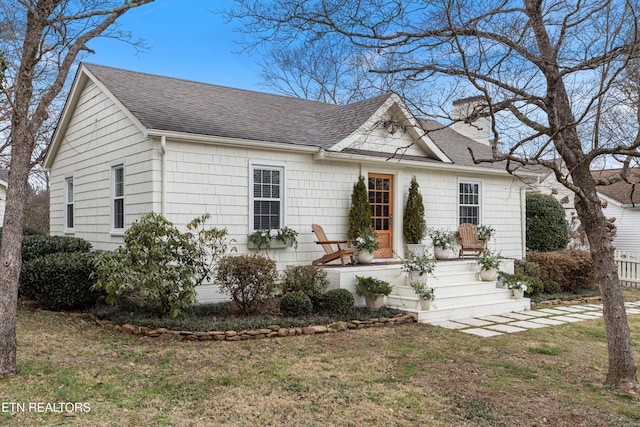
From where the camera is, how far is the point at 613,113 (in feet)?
25.7

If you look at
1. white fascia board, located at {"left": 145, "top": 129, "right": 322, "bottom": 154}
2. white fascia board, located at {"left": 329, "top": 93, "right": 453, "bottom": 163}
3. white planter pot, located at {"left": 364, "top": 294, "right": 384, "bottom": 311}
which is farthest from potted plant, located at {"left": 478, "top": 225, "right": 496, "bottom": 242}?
white fascia board, located at {"left": 145, "top": 129, "right": 322, "bottom": 154}

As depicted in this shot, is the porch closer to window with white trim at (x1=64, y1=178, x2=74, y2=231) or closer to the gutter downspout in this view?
the gutter downspout

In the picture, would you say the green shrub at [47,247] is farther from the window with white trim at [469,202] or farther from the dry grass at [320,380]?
the window with white trim at [469,202]

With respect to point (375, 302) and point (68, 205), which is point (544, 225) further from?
point (68, 205)

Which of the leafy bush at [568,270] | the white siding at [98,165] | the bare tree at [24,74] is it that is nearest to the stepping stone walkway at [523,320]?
the leafy bush at [568,270]

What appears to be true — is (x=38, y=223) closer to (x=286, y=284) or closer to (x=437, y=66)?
(x=286, y=284)

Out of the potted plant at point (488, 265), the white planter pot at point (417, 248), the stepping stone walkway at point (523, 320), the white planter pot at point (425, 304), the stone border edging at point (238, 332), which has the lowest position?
the stepping stone walkway at point (523, 320)

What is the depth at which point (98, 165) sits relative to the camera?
37.5 ft

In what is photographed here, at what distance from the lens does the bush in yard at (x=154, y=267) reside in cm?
762

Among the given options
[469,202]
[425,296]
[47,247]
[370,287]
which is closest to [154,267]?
[370,287]

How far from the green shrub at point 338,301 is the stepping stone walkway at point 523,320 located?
1525 mm

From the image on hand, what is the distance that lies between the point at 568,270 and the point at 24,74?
39.1 feet

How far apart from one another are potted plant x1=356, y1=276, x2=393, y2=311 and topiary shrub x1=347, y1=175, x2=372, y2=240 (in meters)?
1.72

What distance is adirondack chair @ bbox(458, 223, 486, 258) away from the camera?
13023mm
